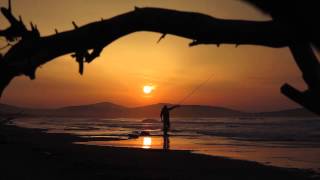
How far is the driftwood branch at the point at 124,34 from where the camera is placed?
206 cm

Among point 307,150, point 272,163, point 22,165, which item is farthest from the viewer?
point 307,150

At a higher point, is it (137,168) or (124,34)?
(124,34)

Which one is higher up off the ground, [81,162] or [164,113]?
[164,113]

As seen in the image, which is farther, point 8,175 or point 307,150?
point 307,150

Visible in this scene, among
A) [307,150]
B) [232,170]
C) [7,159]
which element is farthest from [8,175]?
[307,150]

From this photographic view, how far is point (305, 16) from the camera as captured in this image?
1703 millimetres

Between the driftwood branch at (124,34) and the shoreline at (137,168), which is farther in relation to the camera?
the shoreline at (137,168)

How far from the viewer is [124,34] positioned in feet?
7.01

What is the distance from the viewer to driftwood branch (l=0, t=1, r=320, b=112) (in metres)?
2.06

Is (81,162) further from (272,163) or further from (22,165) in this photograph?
(272,163)

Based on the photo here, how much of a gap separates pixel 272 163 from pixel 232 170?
2.77 metres

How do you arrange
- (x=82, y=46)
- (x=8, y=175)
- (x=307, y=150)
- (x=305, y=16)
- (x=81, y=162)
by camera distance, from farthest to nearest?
1. (x=307, y=150)
2. (x=81, y=162)
3. (x=8, y=175)
4. (x=82, y=46)
5. (x=305, y=16)

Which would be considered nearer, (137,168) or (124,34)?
(124,34)

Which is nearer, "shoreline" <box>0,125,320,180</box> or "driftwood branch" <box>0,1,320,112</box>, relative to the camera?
"driftwood branch" <box>0,1,320,112</box>
